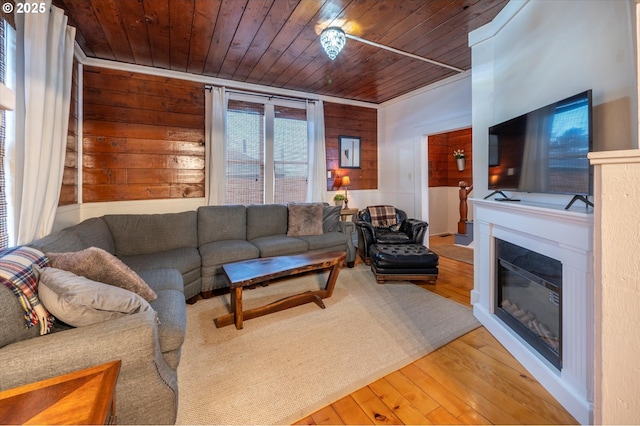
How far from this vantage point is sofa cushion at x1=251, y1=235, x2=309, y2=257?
10.3 ft

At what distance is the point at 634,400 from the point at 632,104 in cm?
132

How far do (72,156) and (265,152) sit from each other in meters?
2.22

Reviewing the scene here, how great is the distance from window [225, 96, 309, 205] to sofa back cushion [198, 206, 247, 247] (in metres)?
0.42

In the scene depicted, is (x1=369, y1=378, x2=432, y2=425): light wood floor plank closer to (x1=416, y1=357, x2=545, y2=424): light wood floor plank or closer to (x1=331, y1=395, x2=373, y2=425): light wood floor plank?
(x1=331, y1=395, x2=373, y2=425): light wood floor plank

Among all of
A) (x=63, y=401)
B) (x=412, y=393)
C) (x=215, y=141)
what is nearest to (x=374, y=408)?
(x=412, y=393)

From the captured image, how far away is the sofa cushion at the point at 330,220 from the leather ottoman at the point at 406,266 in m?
0.92

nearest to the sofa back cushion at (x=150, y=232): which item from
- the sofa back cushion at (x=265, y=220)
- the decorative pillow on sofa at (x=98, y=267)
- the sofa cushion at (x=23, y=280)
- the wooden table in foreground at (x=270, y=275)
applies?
the sofa back cushion at (x=265, y=220)

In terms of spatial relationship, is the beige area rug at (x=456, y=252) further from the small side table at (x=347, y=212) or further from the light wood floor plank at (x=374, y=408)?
the light wood floor plank at (x=374, y=408)

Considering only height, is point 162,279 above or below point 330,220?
below

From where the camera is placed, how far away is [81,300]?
121cm

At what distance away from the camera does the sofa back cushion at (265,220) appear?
11.7 feet

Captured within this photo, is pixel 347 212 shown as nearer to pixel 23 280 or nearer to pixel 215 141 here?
pixel 215 141

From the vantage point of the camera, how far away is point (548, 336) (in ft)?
5.57

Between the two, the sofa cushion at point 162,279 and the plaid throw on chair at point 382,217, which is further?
the plaid throw on chair at point 382,217
